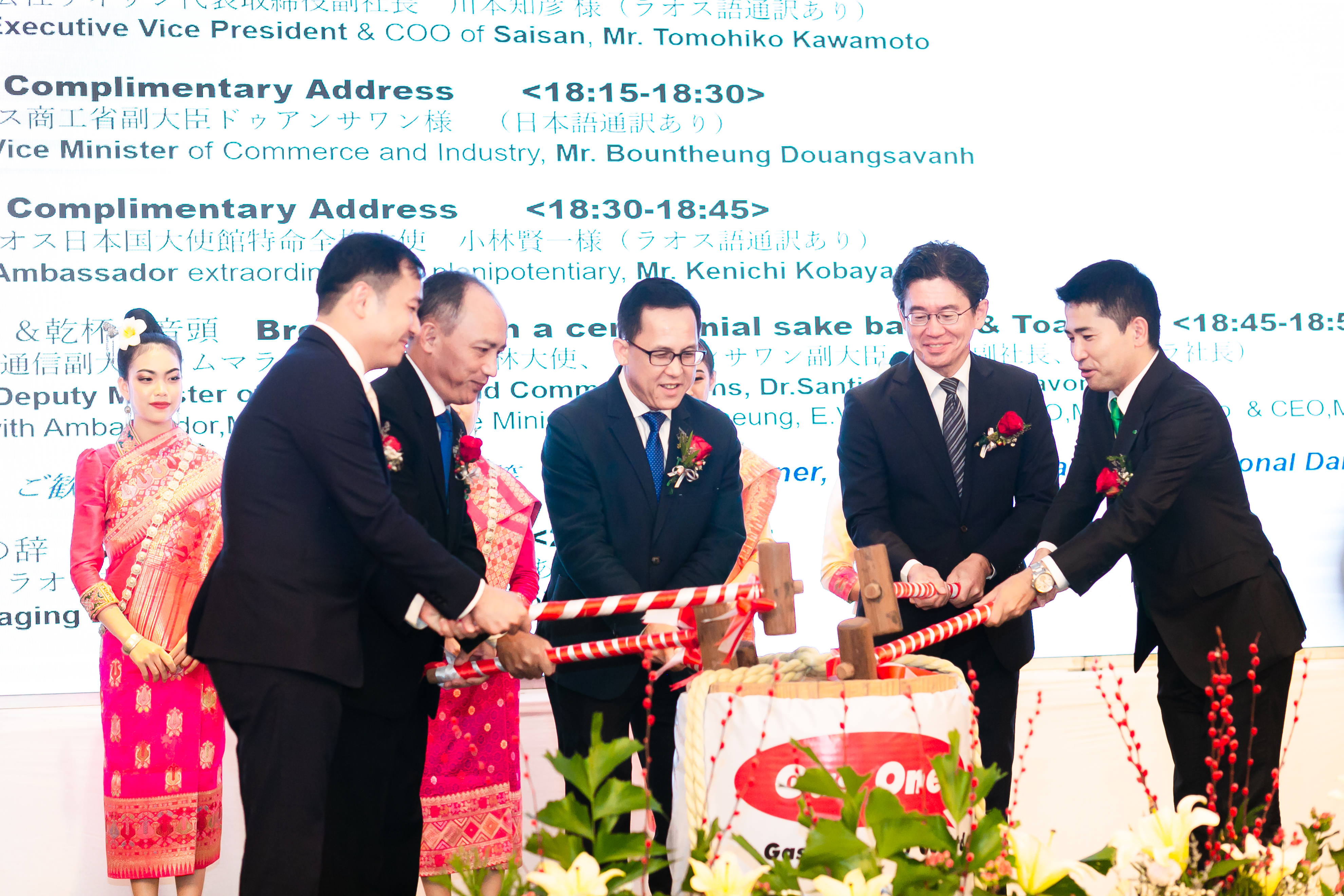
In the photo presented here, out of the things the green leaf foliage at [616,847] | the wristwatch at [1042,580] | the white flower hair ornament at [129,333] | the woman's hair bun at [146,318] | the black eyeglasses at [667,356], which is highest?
the woman's hair bun at [146,318]

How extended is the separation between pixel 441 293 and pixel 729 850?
1337 millimetres

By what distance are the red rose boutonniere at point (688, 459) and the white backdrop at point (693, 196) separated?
4.16 ft

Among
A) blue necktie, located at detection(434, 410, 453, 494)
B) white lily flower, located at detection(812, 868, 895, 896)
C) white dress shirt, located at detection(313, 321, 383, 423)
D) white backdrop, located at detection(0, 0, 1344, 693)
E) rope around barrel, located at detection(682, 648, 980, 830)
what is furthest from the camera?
white backdrop, located at detection(0, 0, 1344, 693)

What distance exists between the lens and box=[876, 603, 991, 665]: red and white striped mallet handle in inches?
83.9

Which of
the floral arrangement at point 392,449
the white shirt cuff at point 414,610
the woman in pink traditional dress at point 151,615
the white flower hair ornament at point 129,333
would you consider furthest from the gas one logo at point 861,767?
the white flower hair ornament at point 129,333

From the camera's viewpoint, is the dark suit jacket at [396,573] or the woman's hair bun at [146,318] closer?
the dark suit jacket at [396,573]

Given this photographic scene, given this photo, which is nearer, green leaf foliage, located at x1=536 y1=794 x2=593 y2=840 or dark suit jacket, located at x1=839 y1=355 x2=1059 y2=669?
green leaf foliage, located at x1=536 y1=794 x2=593 y2=840

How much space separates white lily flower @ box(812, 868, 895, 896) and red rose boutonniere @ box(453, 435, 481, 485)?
1.79m

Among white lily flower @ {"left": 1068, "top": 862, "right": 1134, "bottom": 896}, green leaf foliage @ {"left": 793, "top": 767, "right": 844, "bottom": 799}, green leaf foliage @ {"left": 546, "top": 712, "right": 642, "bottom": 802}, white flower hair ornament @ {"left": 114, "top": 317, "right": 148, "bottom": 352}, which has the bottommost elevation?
white lily flower @ {"left": 1068, "top": 862, "right": 1134, "bottom": 896}

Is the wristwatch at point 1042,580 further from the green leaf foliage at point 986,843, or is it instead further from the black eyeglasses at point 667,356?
the green leaf foliage at point 986,843

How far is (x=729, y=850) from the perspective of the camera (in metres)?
1.83

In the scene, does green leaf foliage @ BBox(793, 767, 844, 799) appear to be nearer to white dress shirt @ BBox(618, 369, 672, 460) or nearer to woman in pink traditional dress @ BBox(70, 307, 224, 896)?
white dress shirt @ BBox(618, 369, 672, 460)

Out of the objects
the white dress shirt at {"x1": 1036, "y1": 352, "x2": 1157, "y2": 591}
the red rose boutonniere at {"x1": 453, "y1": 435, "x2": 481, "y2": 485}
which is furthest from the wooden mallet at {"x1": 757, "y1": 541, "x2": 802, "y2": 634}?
the white dress shirt at {"x1": 1036, "y1": 352, "x2": 1157, "y2": 591}

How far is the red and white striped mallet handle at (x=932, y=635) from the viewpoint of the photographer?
213 cm
